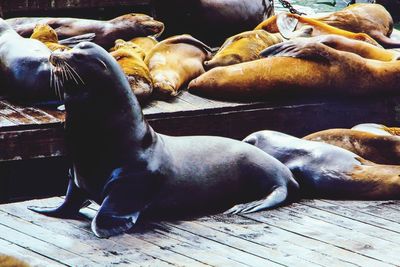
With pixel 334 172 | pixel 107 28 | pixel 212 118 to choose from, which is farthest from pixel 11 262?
pixel 107 28

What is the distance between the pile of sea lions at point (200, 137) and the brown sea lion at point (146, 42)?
0.16 meters

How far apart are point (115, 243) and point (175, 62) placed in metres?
3.58

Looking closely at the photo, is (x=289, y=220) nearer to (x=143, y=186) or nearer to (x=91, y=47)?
(x=143, y=186)

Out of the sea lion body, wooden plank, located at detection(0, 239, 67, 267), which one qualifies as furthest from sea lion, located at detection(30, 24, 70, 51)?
wooden plank, located at detection(0, 239, 67, 267)

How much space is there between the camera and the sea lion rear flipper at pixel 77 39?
31.0ft

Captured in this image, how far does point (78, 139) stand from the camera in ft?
17.9

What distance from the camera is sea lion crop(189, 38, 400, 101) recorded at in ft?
26.8

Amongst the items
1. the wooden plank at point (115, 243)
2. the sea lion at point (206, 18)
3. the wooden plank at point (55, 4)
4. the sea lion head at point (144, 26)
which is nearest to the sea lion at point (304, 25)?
the sea lion at point (206, 18)

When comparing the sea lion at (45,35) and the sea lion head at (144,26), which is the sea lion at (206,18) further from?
the sea lion at (45,35)

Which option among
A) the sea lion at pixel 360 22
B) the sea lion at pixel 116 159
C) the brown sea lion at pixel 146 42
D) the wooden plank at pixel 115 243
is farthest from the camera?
the sea lion at pixel 360 22

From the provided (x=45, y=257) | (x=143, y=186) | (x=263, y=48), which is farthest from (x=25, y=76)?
(x=45, y=257)

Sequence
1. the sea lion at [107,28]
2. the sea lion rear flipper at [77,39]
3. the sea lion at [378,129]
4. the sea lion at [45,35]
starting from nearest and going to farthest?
the sea lion at [378,129] < the sea lion at [45,35] < the sea lion rear flipper at [77,39] < the sea lion at [107,28]

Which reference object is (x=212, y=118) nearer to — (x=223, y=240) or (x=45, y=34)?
(x=45, y=34)

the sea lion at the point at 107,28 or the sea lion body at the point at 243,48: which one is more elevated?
the sea lion body at the point at 243,48
